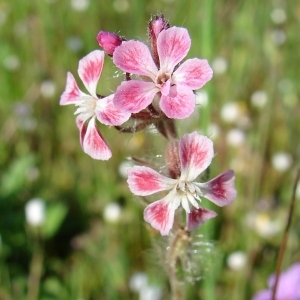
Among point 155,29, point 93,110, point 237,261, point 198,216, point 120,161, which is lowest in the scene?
point 237,261

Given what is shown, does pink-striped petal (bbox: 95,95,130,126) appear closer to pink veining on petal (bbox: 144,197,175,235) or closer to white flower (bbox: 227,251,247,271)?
pink veining on petal (bbox: 144,197,175,235)

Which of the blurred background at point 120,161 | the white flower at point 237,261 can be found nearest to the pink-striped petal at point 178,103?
the blurred background at point 120,161

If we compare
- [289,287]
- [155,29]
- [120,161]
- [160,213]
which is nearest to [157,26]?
[155,29]

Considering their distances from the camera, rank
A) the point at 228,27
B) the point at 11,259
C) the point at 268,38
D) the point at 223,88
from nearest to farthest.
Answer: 1. the point at 11,259
2. the point at 268,38
3. the point at 223,88
4. the point at 228,27

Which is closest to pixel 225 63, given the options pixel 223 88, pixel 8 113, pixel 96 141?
pixel 223 88

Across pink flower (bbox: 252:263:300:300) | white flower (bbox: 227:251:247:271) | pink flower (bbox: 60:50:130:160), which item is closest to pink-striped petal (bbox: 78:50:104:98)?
pink flower (bbox: 60:50:130:160)

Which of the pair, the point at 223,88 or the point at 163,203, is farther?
the point at 223,88

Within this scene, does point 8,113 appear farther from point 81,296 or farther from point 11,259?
point 81,296

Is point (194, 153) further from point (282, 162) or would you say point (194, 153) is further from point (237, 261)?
point (282, 162)
